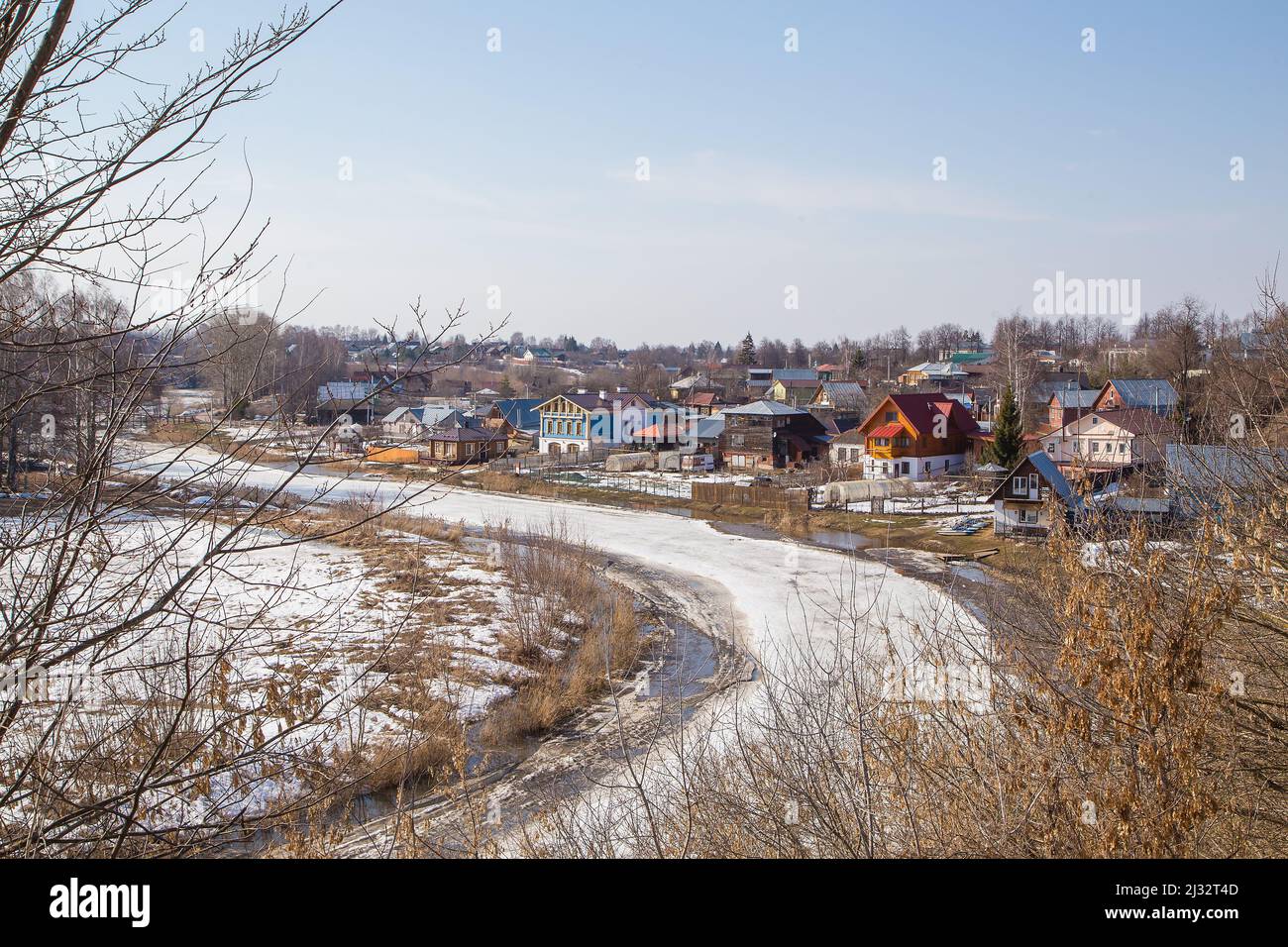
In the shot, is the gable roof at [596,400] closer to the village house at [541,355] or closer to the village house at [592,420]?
the village house at [592,420]

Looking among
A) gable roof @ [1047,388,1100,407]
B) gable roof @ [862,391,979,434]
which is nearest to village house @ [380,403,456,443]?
gable roof @ [862,391,979,434]

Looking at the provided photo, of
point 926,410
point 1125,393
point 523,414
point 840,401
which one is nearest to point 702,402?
point 840,401

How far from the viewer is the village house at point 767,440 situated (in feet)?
157

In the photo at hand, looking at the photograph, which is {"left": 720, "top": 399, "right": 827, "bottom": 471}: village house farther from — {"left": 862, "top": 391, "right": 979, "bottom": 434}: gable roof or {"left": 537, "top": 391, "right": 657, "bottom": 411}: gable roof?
{"left": 537, "top": 391, "right": 657, "bottom": 411}: gable roof

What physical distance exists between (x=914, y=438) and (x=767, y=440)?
334 inches

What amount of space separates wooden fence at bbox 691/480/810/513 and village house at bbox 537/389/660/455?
15.0m

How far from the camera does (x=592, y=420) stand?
53.6 m

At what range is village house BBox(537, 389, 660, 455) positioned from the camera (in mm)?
53594

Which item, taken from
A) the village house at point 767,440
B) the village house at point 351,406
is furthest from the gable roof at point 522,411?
the village house at point 351,406

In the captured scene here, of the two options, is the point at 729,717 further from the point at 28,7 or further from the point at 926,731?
the point at 28,7

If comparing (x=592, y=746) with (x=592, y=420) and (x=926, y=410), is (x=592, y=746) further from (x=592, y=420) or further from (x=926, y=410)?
(x=592, y=420)
